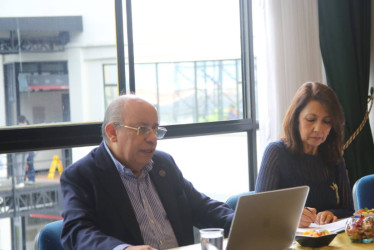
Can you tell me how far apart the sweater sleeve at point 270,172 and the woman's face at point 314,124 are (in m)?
0.17

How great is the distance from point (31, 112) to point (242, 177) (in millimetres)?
1731

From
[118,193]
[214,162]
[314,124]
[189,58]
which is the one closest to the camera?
[118,193]

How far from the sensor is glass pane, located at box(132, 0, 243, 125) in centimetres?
399

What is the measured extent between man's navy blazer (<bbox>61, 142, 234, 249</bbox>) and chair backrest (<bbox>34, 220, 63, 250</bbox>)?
5 centimetres

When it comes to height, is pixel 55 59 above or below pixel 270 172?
above

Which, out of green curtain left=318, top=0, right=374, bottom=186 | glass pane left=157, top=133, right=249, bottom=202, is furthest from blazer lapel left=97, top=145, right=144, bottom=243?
green curtain left=318, top=0, right=374, bottom=186

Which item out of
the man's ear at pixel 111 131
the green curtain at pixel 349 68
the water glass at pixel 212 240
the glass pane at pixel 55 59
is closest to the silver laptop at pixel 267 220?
the water glass at pixel 212 240

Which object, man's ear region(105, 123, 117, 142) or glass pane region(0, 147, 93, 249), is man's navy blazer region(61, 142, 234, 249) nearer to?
man's ear region(105, 123, 117, 142)

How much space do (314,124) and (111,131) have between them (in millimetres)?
1060

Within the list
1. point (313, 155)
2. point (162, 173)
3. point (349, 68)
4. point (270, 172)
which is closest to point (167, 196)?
point (162, 173)

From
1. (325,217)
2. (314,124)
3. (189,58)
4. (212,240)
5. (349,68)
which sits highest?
(189,58)

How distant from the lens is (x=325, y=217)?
2803 mm

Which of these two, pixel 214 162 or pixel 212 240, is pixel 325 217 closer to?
pixel 212 240

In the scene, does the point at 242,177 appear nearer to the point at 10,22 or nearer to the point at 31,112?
the point at 31,112
